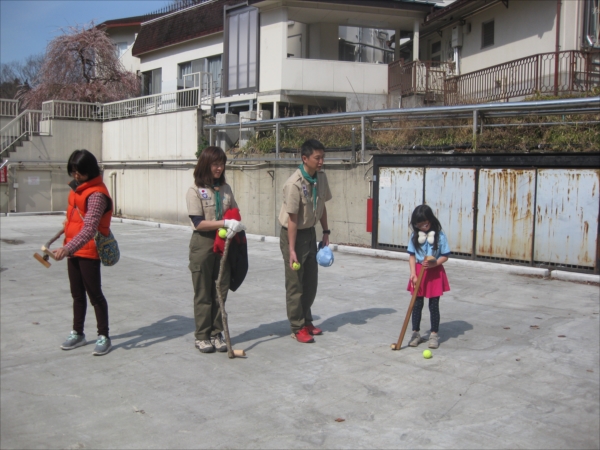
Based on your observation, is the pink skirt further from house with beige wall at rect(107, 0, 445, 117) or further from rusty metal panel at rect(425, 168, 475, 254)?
house with beige wall at rect(107, 0, 445, 117)

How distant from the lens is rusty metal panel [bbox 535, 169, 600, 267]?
9453 millimetres

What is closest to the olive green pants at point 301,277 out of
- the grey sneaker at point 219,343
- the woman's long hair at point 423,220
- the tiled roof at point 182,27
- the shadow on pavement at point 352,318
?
the shadow on pavement at point 352,318

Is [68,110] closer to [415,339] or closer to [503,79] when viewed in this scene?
[503,79]

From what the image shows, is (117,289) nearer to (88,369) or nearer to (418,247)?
(88,369)

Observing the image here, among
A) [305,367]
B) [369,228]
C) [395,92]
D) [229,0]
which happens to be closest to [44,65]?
[229,0]

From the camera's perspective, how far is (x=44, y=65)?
29.1 m

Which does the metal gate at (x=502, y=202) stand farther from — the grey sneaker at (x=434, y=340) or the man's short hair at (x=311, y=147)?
the man's short hair at (x=311, y=147)

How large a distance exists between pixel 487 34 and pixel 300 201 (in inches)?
602

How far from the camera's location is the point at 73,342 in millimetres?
6105

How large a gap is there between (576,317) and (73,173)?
5.87m

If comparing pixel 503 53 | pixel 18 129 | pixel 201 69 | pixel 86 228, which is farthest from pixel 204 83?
pixel 86 228

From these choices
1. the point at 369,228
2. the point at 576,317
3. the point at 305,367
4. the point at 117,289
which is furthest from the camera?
the point at 369,228

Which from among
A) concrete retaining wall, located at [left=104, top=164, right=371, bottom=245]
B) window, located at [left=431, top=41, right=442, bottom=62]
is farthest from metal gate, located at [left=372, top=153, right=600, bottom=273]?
window, located at [left=431, top=41, right=442, bottom=62]

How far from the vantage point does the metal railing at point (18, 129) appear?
22125 mm
